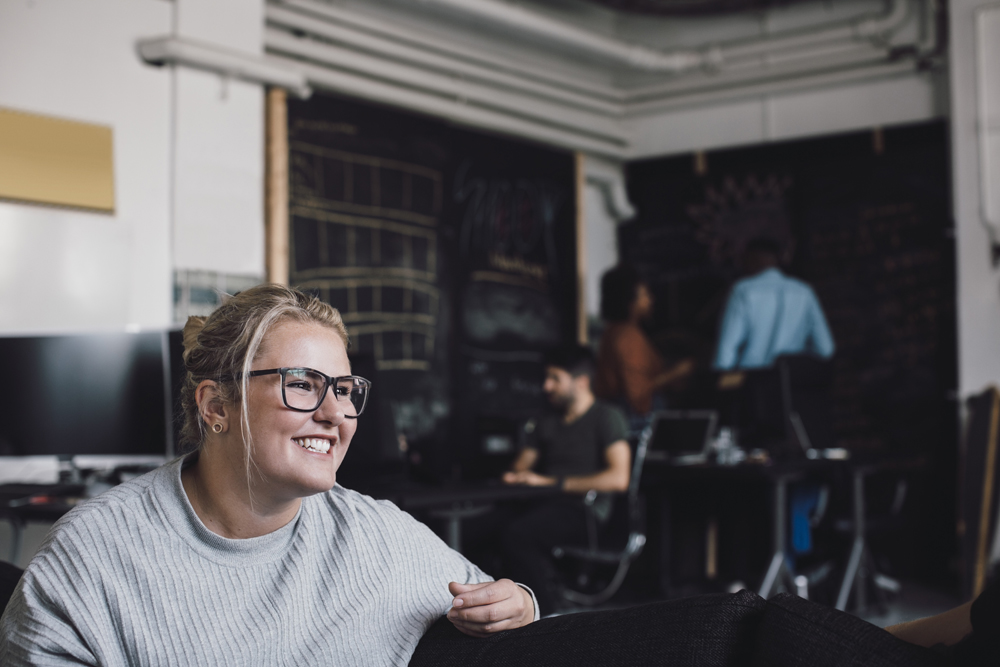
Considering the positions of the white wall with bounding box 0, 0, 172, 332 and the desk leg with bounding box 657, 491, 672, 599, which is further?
the desk leg with bounding box 657, 491, 672, 599

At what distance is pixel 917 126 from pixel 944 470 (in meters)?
1.98

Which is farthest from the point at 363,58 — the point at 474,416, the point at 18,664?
the point at 18,664

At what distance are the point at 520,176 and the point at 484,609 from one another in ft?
15.3

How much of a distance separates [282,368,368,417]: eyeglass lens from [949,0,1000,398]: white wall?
4.54 m

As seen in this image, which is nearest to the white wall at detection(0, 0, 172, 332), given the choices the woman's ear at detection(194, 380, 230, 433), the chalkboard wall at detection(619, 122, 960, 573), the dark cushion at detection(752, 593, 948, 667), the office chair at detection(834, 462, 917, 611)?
the woman's ear at detection(194, 380, 230, 433)

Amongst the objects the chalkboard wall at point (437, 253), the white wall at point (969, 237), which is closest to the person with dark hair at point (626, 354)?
the chalkboard wall at point (437, 253)

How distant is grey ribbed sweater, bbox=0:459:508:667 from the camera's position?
125 cm

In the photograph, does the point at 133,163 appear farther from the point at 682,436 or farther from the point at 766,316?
the point at 766,316

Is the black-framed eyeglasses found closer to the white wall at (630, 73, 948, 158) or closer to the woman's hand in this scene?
the woman's hand

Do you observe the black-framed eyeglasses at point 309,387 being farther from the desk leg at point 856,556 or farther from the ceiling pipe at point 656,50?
the ceiling pipe at point 656,50

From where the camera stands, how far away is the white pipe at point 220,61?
12.7 feet

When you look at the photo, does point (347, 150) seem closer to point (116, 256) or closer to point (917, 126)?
point (116, 256)

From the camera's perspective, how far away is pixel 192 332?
59.7 inches

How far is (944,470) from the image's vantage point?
5203mm
